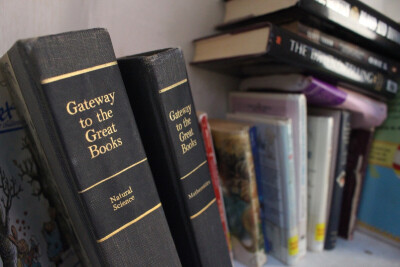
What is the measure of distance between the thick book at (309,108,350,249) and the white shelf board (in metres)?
0.02

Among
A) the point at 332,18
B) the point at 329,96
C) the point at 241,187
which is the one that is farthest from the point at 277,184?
the point at 332,18

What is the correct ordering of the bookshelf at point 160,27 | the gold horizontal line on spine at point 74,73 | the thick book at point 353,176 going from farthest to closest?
the thick book at point 353,176 → the bookshelf at point 160,27 → the gold horizontal line on spine at point 74,73

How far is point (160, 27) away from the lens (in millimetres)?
501

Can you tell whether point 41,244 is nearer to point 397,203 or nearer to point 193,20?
point 193,20

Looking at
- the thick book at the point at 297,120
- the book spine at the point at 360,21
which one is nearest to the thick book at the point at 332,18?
the book spine at the point at 360,21

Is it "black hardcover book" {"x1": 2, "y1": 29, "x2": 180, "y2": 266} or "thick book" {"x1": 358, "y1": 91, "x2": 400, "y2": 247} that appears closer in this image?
"black hardcover book" {"x1": 2, "y1": 29, "x2": 180, "y2": 266}

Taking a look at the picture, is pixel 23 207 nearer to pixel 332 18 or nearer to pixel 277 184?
pixel 277 184

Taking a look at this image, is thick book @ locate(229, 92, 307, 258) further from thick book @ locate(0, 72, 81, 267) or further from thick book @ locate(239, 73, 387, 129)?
thick book @ locate(0, 72, 81, 267)

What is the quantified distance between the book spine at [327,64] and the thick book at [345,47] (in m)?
0.02

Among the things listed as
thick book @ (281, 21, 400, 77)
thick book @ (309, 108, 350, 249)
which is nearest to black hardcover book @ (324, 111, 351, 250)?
thick book @ (309, 108, 350, 249)

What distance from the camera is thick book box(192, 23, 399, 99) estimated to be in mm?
397

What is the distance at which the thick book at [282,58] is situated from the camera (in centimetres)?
40

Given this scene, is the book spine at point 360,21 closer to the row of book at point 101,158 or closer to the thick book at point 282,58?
the thick book at point 282,58

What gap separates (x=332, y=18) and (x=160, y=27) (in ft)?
0.93
